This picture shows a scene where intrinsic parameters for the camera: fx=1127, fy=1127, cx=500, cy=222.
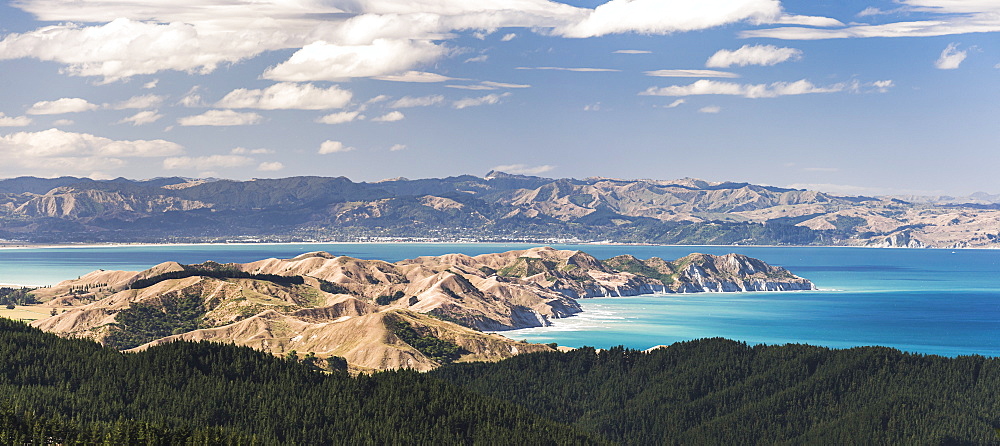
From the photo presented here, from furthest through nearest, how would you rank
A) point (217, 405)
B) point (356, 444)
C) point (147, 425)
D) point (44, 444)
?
point (217, 405) < point (356, 444) < point (147, 425) < point (44, 444)

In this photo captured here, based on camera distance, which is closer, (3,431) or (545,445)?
(3,431)

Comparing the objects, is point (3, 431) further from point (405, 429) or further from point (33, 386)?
point (405, 429)

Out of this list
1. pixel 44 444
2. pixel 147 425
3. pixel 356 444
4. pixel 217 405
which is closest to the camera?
pixel 44 444

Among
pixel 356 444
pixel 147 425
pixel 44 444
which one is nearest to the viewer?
pixel 44 444

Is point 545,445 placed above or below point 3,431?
below

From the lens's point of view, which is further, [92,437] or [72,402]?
[72,402]

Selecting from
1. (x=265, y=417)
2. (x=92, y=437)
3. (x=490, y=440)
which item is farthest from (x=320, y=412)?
(x=92, y=437)

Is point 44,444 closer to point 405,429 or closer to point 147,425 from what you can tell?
point 147,425

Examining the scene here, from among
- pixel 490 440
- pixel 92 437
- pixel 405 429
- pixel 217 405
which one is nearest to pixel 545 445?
pixel 490 440
